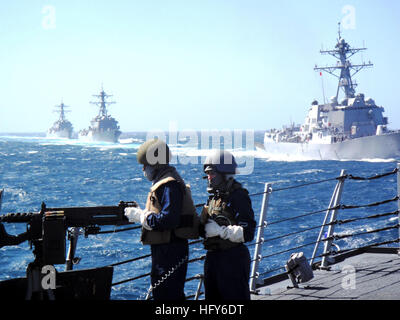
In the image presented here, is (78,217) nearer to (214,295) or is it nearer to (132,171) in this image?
(214,295)

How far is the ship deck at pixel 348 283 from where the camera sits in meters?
4.94

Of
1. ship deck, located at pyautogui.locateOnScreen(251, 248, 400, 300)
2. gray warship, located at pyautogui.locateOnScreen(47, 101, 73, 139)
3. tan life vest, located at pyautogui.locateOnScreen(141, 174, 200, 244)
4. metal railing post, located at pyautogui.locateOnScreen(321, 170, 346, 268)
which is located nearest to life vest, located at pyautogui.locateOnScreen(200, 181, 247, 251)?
tan life vest, located at pyautogui.locateOnScreen(141, 174, 200, 244)

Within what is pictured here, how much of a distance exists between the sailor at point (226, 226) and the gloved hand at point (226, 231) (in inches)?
0.9

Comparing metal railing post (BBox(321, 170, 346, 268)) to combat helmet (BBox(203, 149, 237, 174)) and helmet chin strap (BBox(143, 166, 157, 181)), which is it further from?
helmet chin strap (BBox(143, 166, 157, 181))

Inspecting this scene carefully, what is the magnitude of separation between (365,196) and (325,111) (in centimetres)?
4091

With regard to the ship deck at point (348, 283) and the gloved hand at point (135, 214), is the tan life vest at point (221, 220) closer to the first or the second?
the gloved hand at point (135, 214)

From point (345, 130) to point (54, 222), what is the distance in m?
69.0

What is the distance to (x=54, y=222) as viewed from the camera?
3236 mm

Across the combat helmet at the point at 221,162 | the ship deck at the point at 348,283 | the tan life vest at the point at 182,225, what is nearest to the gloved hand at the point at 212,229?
the tan life vest at the point at 182,225

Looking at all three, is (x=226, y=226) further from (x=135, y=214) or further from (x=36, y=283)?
(x=36, y=283)

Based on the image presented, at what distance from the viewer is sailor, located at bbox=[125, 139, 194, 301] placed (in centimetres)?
347

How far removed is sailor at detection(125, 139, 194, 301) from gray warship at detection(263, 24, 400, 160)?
64463 mm

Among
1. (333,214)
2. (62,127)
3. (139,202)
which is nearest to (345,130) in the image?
(139,202)
